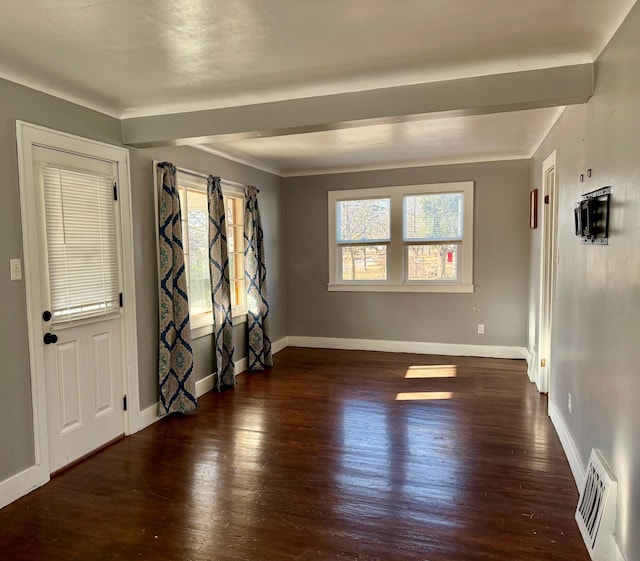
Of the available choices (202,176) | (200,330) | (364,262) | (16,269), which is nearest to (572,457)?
(200,330)

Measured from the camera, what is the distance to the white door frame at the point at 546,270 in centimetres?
398

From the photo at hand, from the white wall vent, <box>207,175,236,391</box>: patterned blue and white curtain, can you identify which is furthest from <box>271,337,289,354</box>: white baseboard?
the white wall vent

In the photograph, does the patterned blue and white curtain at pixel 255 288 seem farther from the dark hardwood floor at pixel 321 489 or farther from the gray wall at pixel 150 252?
the dark hardwood floor at pixel 321 489

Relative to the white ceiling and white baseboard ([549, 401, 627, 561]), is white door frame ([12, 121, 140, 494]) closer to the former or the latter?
the white ceiling

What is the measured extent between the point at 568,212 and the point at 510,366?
2618 mm

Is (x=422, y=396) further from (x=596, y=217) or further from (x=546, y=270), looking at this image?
(x=596, y=217)

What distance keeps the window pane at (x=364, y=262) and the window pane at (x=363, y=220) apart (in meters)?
0.13

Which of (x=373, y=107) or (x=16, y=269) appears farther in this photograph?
(x=373, y=107)

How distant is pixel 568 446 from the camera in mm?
2939

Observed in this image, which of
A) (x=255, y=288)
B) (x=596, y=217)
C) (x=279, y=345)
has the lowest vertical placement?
(x=279, y=345)

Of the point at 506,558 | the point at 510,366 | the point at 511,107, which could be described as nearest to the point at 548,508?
the point at 506,558

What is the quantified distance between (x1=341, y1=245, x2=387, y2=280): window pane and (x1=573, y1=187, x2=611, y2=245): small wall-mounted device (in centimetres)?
357

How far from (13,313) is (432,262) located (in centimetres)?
459

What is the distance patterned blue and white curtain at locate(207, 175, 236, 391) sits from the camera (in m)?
4.37
